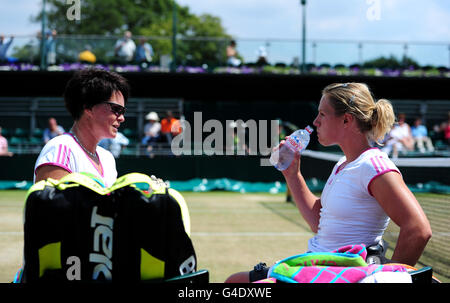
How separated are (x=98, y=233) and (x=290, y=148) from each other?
1.59m

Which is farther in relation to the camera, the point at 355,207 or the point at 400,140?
the point at 400,140

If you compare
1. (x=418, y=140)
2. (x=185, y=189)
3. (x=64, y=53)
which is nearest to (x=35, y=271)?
(x=185, y=189)

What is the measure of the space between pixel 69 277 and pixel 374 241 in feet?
5.03

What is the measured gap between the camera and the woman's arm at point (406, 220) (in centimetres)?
231

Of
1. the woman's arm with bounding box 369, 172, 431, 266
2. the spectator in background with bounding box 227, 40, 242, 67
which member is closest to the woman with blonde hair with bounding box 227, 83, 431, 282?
the woman's arm with bounding box 369, 172, 431, 266

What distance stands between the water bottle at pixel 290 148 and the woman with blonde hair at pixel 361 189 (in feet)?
0.79

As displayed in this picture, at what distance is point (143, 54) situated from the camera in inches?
830

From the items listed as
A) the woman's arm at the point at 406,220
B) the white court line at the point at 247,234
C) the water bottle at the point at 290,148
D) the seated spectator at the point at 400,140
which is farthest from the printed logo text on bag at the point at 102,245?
the seated spectator at the point at 400,140

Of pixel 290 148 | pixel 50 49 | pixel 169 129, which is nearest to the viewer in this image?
pixel 290 148

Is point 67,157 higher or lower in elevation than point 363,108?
lower

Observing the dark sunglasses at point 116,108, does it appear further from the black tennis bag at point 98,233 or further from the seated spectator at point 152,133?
the seated spectator at point 152,133

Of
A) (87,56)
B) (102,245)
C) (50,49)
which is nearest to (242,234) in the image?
(102,245)

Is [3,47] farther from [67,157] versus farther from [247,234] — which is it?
[67,157]
